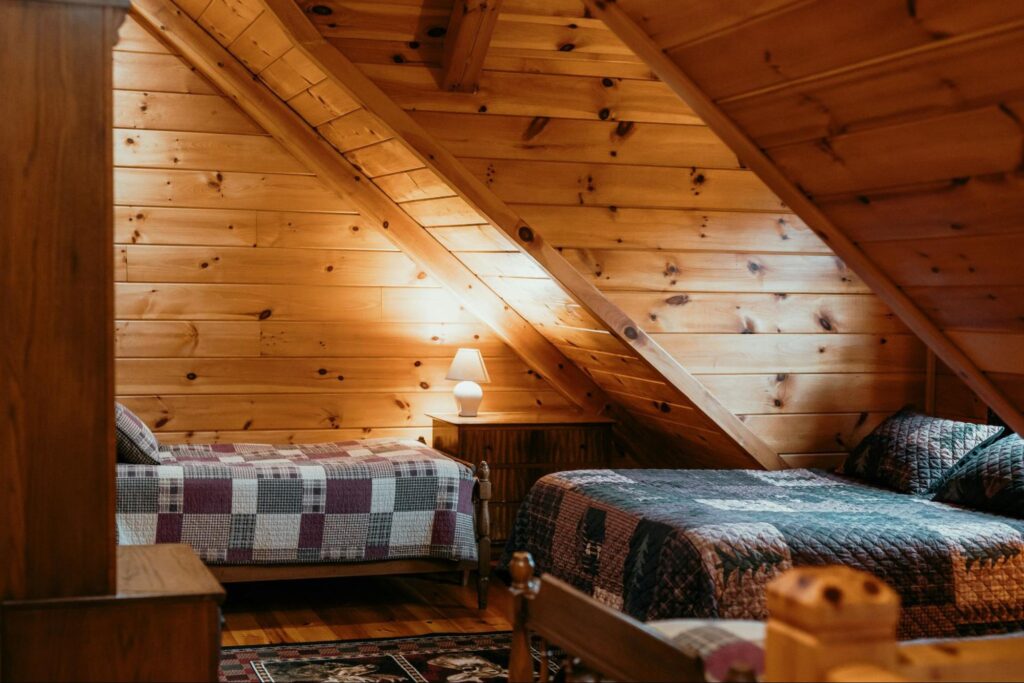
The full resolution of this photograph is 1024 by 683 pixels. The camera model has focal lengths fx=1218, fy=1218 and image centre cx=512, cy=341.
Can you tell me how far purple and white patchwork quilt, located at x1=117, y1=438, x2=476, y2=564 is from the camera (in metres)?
4.02

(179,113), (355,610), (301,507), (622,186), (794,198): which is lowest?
(355,610)

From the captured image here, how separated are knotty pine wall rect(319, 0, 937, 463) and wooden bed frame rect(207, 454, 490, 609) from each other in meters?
0.75

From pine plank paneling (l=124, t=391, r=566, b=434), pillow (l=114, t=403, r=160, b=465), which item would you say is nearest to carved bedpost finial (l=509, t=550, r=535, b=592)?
pillow (l=114, t=403, r=160, b=465)

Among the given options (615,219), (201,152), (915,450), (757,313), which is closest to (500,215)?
(615,219)

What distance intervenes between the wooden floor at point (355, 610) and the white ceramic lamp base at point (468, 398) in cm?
71

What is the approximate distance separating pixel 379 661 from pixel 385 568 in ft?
1.91

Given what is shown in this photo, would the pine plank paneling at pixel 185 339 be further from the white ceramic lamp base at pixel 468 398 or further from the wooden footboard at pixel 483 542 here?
the wooden footboard at pixel 483 542

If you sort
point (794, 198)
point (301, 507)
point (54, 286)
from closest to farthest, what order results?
point (54, 286)
point (794, 198)
point (301, 507)

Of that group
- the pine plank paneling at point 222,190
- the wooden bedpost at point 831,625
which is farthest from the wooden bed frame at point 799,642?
the pine plank paneling at point 222,190

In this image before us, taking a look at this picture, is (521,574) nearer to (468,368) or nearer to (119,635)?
(119,635)

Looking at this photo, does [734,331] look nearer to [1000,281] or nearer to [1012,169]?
[1000,281]

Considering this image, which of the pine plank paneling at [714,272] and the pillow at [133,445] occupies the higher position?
the pine plank paneling at [714,272]

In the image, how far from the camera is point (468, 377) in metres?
5.15

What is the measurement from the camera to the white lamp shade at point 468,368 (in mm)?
5152
